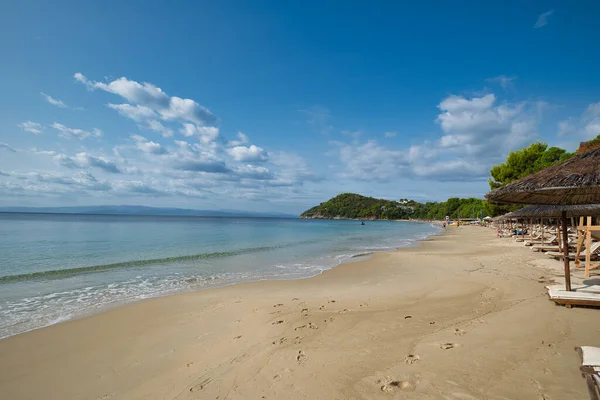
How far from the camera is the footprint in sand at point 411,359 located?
3.91 m

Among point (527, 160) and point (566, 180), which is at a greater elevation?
point (527, 160)

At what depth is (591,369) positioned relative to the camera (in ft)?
9.84

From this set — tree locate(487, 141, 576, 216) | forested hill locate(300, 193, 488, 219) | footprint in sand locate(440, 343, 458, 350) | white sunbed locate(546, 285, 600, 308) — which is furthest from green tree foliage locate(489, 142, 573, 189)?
forested hill locate(300, 193, 488, 219)

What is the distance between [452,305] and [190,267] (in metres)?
11.6

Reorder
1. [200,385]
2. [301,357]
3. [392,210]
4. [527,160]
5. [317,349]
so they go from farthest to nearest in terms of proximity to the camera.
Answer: [392,210] < [527,160] < [317,349] < [301,357] < [200,385]

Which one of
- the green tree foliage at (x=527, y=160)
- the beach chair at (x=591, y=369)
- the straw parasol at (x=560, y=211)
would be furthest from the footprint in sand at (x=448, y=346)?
the green tree foliage at (x=527, y=160)

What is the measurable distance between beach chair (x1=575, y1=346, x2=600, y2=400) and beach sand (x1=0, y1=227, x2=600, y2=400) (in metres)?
0.29

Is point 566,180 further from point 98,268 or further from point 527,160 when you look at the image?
point 527,160

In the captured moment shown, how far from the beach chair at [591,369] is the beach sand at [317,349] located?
29cm

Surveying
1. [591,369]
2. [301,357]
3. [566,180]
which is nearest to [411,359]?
[301,357]

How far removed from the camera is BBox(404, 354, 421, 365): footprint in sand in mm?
3905

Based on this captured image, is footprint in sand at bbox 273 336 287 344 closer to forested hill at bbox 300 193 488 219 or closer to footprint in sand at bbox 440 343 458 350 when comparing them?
footprint in sand at bbox 440 343 458 350

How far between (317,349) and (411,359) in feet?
4.57

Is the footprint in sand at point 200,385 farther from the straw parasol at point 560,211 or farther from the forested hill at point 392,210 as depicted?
the forested hill at point 392,210
